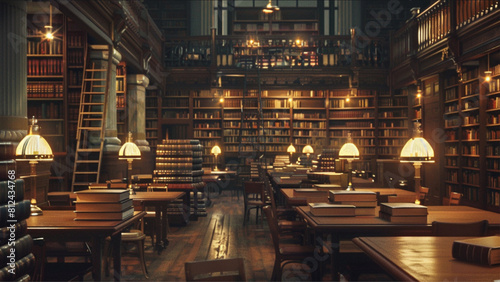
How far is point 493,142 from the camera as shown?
7613 mm

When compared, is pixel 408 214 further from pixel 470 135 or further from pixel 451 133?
pixel 451 133

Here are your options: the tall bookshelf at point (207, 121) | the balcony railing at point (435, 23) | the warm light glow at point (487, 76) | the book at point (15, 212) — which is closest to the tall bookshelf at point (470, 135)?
the warm light glow at point (487, 76)

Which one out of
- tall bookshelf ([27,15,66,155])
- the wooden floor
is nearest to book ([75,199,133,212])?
the wooden floor

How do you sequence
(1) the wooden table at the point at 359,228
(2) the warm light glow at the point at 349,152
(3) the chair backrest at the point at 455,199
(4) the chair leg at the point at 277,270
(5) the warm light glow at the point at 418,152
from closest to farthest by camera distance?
(1) the wooden table at the point at 359,228
(5) the warm light glow at the point at 418,152
(4) the chair leg at the point at 277,270
(3) the chair backrest at the point at 455,199
(2) the warm light glow at the point at 349,152

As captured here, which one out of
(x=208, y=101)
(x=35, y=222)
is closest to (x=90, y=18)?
(x=35, y=222)

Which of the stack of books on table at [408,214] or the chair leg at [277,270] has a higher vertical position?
the stack of books on table at [408,214]

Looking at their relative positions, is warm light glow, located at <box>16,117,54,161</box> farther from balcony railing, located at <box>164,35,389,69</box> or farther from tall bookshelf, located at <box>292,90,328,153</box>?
tall bookshelf, located at <box>292,90,328,153</box>

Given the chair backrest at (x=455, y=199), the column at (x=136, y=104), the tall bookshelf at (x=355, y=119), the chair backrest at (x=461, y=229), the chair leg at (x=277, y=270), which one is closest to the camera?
the chair backrest at (x=461, y=229)

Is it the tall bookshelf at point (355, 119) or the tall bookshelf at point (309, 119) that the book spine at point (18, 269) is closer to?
the tall bookshelf at point (355, 119)

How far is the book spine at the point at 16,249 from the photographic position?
1.60 meters

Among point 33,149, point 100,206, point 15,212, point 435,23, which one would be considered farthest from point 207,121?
point 15,212

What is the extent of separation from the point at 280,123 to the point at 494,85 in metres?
6.62

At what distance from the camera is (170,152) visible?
21.4 feet

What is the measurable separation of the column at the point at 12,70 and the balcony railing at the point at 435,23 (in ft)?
19.9
